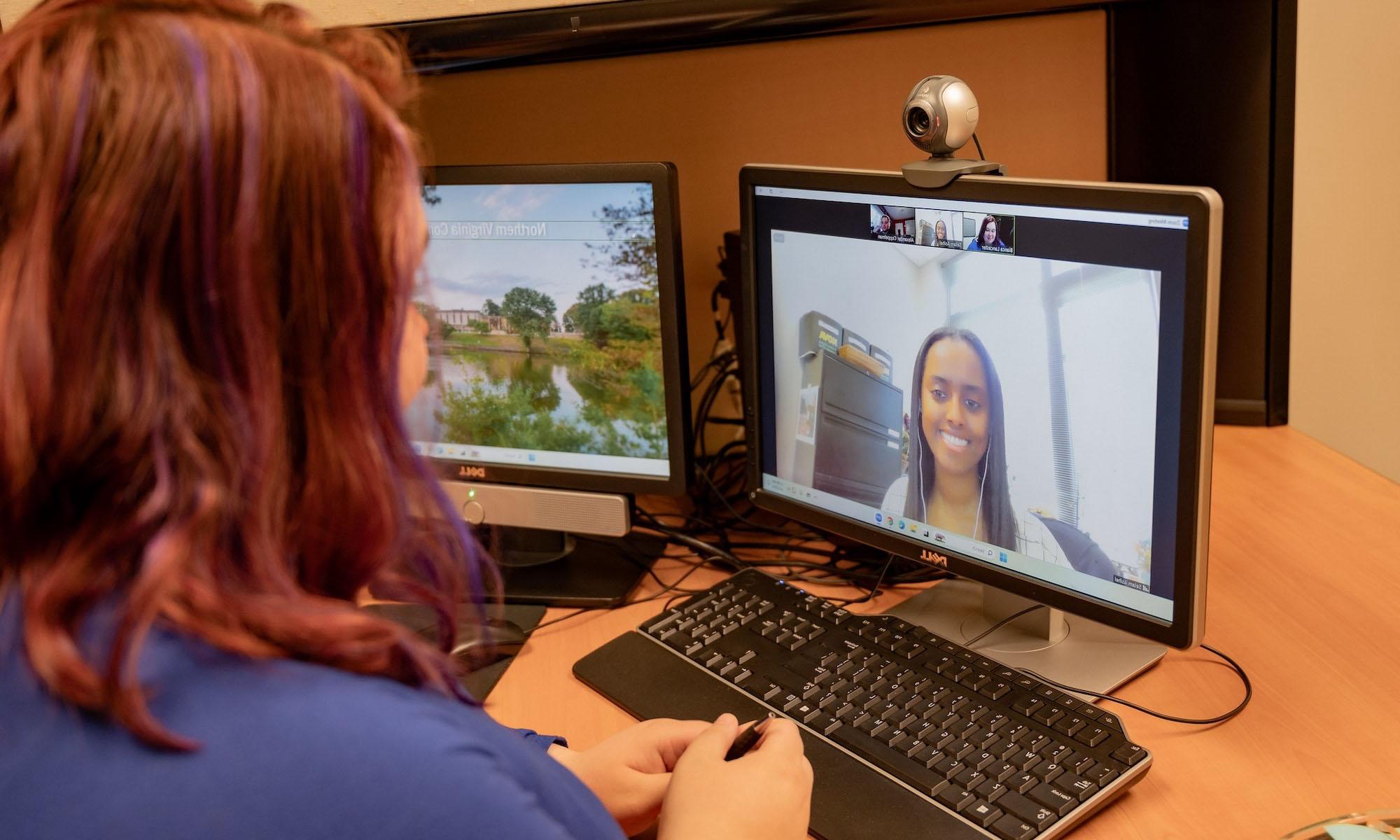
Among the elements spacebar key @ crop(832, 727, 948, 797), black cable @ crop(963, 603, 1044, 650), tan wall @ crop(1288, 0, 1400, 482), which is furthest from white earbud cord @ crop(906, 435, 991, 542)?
tan wall @ crop(1288, 0, 1400, 482)

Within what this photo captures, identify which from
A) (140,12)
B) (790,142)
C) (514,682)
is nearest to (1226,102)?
(790,142)

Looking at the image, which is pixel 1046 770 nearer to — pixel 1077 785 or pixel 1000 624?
pixel 1077 785

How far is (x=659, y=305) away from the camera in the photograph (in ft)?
3.78

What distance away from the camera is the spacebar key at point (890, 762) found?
0.80 metres

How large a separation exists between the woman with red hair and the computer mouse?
0.51 meters

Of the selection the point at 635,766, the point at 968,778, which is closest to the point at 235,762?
the point at 635,766

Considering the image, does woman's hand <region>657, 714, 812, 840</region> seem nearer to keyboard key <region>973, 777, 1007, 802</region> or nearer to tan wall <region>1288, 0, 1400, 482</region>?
keyboard key <region>973, 777, 1007, 802</region>

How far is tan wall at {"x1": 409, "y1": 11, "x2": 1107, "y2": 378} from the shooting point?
136 centimetres

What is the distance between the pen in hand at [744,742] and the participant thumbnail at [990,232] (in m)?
0.40

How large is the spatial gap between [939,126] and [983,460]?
0.89 feet

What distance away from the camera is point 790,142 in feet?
4.62

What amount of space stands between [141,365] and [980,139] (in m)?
1.08

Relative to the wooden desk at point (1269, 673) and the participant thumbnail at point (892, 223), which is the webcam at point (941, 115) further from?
the wooden desk at point (1269, 673)

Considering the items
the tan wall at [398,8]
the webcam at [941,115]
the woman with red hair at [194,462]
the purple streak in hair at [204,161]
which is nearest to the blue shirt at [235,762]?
the woman with red hair at [194,462]
